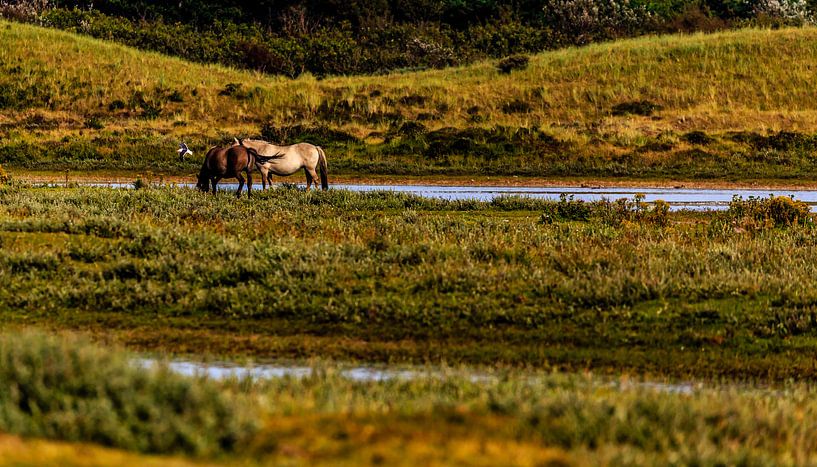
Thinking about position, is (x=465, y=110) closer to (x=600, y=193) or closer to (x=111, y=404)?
(x=600, y=193)

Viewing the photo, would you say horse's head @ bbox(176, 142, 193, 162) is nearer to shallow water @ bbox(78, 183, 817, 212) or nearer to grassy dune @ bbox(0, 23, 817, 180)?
grassy dune @ bbox(0, 23, 817, 180)

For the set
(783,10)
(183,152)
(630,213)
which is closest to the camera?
(630,213)

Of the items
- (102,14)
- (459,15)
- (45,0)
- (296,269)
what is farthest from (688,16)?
(296,269)

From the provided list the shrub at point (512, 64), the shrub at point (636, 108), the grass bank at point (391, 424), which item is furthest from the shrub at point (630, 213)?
the shrub at point (512, 64)

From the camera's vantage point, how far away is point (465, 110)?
56781 mm

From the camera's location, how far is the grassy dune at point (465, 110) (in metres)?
47.0

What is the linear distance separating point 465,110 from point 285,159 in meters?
Answer: 24.8

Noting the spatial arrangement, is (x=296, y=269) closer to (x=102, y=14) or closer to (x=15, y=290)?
(x=15, y=290)

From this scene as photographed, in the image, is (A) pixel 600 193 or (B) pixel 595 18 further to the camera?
(B) pixel 595 18

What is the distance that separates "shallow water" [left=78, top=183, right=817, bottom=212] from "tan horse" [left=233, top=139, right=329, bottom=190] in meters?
1.15

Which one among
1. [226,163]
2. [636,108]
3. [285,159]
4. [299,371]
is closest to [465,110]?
[636,108]

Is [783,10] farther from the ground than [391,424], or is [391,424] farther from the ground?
[783,10]

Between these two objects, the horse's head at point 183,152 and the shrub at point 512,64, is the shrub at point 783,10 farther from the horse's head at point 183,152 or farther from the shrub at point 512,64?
the horse's head at point 183,152

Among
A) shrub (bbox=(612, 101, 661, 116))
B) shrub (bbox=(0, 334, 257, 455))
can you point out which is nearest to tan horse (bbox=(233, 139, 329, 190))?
shrub (bbox=(0, 334, 257, 455))
